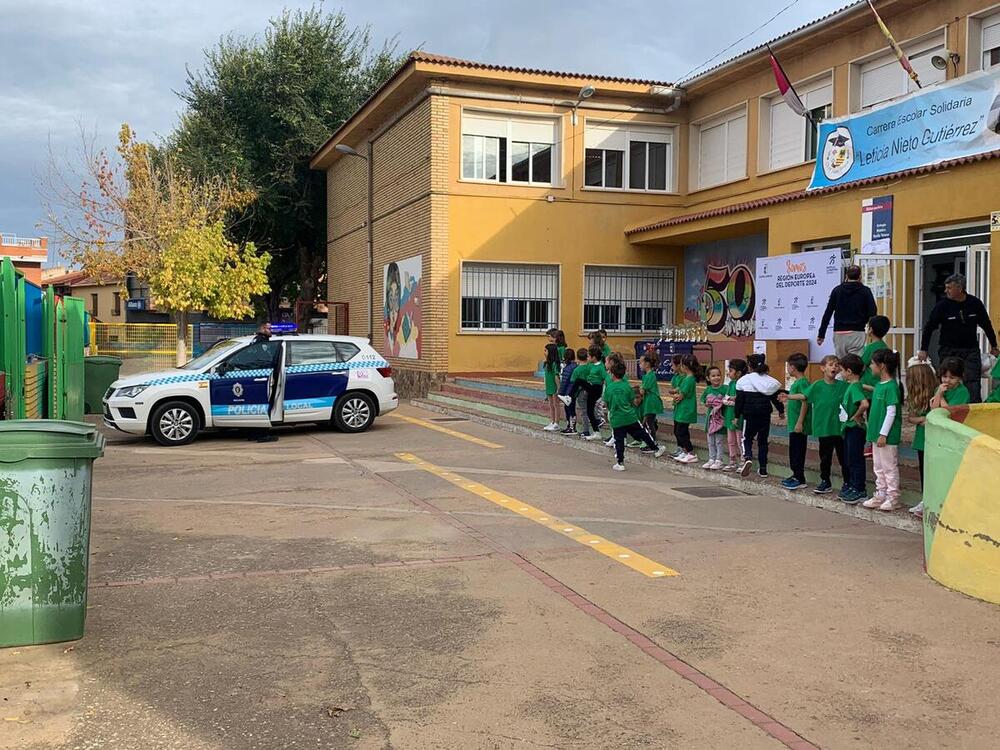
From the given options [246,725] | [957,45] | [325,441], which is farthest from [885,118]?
[246,725]

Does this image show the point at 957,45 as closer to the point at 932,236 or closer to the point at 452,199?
the point at 932,236

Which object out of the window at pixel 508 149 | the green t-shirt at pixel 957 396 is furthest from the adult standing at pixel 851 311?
the window at pixel 508 149

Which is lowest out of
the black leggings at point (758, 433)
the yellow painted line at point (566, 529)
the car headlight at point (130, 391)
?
the yellow painted line at point (566, 529)

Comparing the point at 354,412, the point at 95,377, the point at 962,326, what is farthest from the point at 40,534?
the point at 95,377

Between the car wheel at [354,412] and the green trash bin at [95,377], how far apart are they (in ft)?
16.9

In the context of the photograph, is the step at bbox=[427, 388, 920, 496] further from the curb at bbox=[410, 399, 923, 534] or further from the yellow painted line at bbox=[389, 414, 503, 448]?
the yellow painted line at bbox=[389, 414, 503, 448]

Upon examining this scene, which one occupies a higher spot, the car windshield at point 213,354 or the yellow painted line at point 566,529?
the car windshield at point 213,354

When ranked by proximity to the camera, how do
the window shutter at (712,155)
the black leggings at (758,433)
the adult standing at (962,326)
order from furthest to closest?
Result: the window shutter at (712,155) < the black leggings at (758,433) < the adult standing at (962,326)

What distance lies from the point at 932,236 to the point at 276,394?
31.1 ft

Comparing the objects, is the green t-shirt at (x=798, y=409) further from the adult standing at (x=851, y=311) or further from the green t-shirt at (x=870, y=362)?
the adult standing at (x=851, y=311)

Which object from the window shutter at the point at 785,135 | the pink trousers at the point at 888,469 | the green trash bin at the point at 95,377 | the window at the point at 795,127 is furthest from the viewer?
the window shutter at the point at 785,135

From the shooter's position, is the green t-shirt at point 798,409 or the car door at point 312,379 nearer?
the green t-shirt at point 798,409

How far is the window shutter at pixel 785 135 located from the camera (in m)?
17.9

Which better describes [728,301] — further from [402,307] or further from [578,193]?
[402,307]
